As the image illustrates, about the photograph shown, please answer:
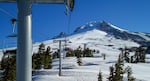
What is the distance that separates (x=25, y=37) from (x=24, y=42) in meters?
0.07

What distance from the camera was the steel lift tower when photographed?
441 centimetres

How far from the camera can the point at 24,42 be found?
14.9 feet

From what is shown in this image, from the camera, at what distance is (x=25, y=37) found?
4.55 meters

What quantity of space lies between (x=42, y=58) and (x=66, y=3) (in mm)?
85073

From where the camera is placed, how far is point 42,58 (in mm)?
89250

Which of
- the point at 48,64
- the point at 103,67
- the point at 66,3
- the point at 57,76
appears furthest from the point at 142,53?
the point at 66,3

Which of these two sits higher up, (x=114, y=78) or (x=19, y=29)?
(x=19, y=29)

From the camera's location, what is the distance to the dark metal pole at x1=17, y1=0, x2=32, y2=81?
441cm

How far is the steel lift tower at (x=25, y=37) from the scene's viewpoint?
4414 millimetres

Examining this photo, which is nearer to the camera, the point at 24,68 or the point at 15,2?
the point at 24,68

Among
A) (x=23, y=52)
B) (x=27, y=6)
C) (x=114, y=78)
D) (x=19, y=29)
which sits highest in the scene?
(x=27, y=6)

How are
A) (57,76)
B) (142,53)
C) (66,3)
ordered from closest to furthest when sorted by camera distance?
(66,3) → (57,76) → (142,53)

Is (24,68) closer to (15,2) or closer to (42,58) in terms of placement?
(15,2)

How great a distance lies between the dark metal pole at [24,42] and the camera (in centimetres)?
441
